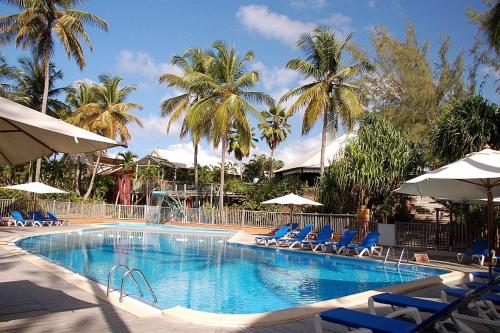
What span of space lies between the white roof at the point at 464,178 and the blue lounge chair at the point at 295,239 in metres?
9.06

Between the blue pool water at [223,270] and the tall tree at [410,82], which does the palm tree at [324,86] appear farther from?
the blue pool water at [223,270]

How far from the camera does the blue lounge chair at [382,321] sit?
415 cm

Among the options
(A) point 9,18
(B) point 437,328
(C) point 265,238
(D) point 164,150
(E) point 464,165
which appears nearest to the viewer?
(B) point 437,328

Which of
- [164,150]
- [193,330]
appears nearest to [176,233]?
[193,330]

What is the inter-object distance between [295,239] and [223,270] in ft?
17.9

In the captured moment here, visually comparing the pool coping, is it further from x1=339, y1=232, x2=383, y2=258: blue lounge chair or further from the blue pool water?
x1=339, y1=232, x2=383, y2=258: blue lounge chair

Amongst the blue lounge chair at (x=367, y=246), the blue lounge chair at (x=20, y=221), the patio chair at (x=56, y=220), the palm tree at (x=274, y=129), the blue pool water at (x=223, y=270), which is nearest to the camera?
the blue pool water at (x=223, y=270)

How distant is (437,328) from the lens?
502 cm

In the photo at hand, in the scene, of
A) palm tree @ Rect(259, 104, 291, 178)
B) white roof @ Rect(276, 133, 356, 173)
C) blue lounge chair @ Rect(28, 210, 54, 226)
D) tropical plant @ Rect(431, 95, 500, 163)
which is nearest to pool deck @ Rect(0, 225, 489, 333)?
tropical plant @ Rect(431, 95, 500, 163)

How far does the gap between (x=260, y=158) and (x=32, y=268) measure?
39.0m

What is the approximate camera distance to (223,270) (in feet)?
41.6

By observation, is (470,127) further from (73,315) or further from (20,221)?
(20,221)

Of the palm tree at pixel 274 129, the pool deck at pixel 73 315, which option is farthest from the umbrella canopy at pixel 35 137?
the palm tree at pixel 274 129

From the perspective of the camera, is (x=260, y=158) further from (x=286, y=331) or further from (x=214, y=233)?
(x=286, y=331)
